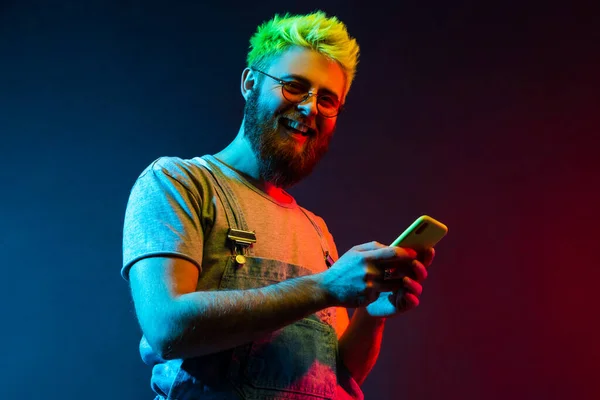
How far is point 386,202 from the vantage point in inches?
82.4

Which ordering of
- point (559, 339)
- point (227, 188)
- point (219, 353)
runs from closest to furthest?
point (219, 353), point (227, 188), point (559, 339)

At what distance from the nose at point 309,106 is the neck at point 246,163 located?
0.14 metres

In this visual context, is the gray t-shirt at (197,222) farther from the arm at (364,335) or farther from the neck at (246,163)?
the arm at (364,335)

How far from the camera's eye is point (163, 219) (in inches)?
38.9

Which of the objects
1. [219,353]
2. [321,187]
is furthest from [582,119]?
[219,353]

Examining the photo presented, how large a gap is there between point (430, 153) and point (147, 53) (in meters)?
1.10

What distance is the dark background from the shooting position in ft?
5.58

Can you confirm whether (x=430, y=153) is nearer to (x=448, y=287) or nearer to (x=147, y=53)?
(x=448, y=287)

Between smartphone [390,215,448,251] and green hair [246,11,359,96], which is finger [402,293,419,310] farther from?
green hair [246,11,359,96]

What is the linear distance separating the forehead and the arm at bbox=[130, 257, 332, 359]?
0.51 meters

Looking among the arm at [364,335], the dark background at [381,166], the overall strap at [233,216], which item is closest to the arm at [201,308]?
the overall strap at [233,216]

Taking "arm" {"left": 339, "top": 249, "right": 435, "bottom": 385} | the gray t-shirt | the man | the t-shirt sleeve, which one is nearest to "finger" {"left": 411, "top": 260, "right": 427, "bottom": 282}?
the man

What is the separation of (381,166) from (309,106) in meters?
0.95

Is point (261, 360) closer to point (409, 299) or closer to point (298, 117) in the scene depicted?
point (409, 299)
